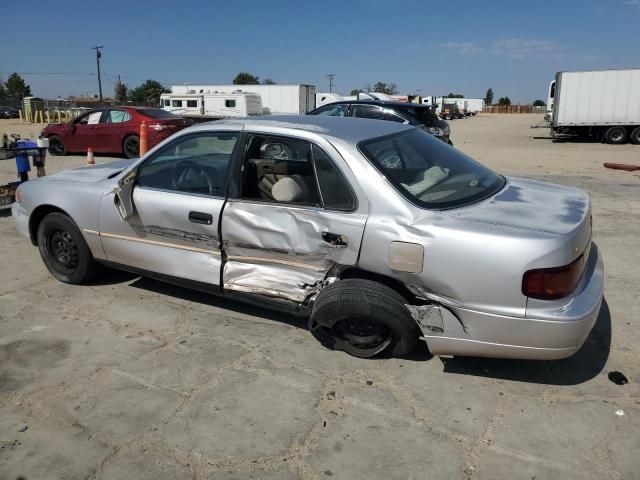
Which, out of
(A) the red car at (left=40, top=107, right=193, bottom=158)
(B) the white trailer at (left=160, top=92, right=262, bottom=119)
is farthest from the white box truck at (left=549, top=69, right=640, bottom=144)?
(B) the white trailer at (left=160, top=92, right=262, bottom=119)

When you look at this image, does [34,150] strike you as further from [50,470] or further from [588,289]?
[588,289]

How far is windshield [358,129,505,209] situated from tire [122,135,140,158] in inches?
438

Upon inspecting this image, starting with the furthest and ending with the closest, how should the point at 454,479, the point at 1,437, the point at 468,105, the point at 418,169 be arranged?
the point at 468,105, the point at 418,169, the point at 1,437, the point at 454,479

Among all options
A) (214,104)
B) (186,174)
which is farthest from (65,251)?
(214,104)

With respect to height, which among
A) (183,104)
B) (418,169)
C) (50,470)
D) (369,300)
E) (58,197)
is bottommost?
(50,470)

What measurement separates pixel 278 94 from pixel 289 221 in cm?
3312

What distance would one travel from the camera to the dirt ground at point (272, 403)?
7.83 feet

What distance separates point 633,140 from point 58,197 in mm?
23165

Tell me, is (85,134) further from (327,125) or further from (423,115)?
(327,125)

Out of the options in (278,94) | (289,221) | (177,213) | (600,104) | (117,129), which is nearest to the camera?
(289,221)

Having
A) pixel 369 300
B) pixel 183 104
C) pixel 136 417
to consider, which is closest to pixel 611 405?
pixel 369 300

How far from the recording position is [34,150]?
686cm

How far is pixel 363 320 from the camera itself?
10.3 ft

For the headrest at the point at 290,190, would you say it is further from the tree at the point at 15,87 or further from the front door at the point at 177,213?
the tree at the point at 15,87
